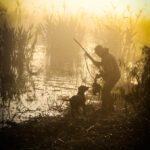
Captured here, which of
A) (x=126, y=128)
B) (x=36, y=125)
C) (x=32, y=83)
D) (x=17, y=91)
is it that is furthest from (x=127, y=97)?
(x=32, y=83)

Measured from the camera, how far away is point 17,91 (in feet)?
45.2

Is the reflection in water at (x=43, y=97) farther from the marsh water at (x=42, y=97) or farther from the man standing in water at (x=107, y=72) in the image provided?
the man standing in water at (x=107, y=72)

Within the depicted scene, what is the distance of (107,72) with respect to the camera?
11156mm

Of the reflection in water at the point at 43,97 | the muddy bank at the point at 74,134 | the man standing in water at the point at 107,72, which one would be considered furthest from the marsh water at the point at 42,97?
the man standing in water at the point at 107,72

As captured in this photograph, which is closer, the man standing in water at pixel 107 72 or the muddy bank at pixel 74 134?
the muddy bank at pixel 74 134

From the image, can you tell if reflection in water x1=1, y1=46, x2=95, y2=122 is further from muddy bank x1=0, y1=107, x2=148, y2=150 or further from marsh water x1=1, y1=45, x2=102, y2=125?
muddy bank x1=0, y1=107, x2=148, y2=150

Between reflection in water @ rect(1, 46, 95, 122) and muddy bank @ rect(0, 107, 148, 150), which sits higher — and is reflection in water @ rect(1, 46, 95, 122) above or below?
above

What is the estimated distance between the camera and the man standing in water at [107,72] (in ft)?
36.3

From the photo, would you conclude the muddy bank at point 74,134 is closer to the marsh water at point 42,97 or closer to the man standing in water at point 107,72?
the marsh water at point 42,97

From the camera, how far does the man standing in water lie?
1107cm

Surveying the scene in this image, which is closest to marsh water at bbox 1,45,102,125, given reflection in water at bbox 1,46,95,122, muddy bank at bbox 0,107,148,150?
reflection in water at bbox 1,46,95,122

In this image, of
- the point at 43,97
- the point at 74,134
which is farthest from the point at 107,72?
the point at 43,97

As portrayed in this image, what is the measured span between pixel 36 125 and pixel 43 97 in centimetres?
388

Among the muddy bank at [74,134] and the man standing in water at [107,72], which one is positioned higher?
the man standing in water at [107,72]
